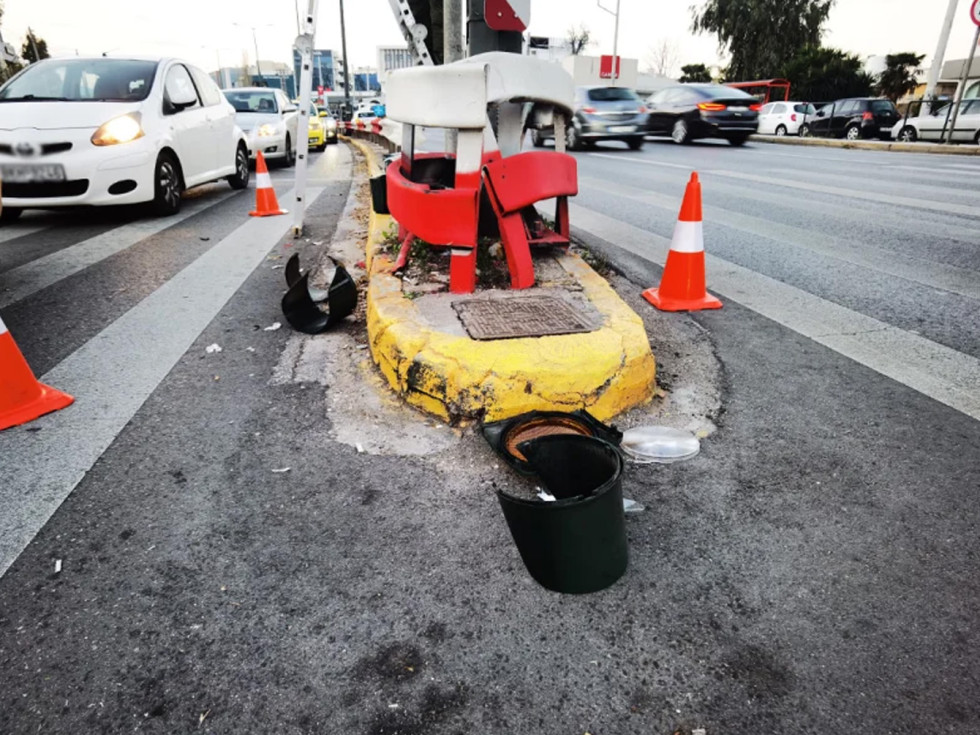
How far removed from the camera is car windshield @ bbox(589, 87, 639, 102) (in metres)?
15.9

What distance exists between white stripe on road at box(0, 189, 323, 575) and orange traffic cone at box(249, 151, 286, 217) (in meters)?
2.53

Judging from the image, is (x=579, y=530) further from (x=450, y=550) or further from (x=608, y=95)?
(x=608, y=95)

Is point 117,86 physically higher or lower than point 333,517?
higher

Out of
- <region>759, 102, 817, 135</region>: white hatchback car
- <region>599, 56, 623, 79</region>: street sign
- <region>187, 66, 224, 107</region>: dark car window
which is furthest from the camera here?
<region>599, 56, 623, 79</region>: street sign

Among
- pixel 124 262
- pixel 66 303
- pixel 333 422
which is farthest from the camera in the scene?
pixel 124 262

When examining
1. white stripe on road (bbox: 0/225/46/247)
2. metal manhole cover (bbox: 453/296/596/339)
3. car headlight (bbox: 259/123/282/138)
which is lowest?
white stripe on road (bbox: 0/225/46/247)

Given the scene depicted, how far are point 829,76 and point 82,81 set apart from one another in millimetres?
44623

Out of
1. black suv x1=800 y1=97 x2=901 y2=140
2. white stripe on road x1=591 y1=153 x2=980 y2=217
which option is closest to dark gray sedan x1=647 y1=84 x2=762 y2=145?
white stripe on road x1=591 y1=153 x2=980 y2=217

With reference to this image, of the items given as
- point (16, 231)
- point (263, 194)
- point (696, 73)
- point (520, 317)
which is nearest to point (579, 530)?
point (520, 317)

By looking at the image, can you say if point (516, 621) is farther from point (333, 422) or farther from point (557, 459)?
point (333, 422)

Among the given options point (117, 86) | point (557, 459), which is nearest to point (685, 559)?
point (557, 459)

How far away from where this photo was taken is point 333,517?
2.06 meters

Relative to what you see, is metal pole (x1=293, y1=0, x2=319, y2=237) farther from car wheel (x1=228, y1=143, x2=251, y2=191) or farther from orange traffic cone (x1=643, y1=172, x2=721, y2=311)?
car wheel (x1=228, y1=143, x2=251, y2=191)

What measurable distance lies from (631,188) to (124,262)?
681 centimetres
